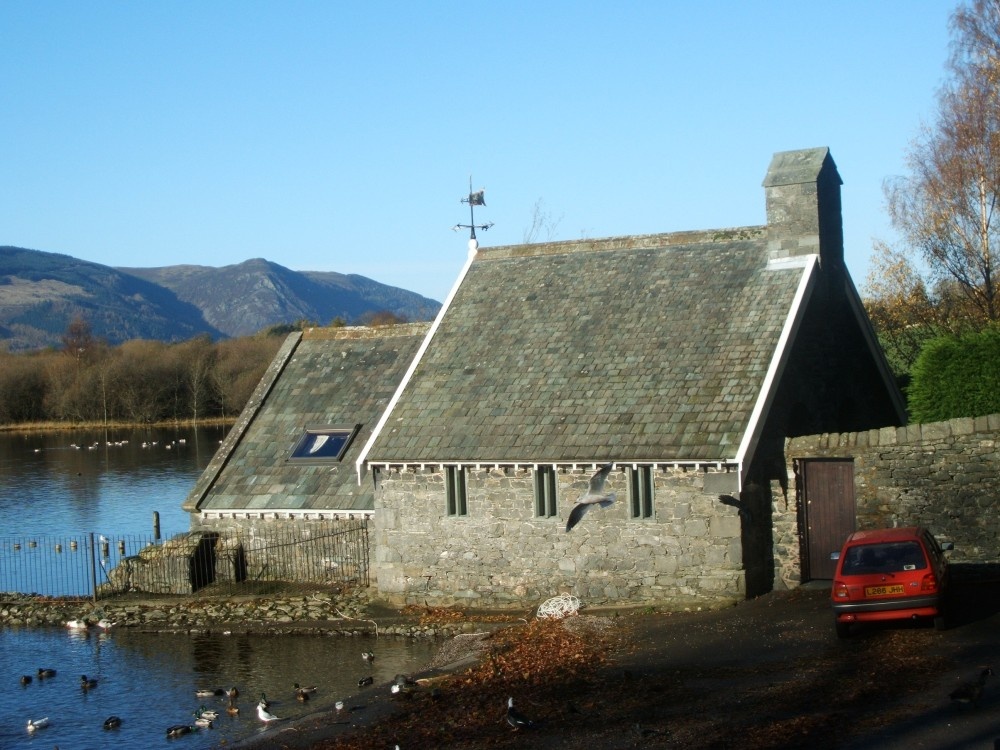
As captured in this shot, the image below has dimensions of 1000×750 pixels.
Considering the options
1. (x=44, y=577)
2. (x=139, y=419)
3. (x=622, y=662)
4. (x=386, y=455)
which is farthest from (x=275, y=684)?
(x=139, y=419)

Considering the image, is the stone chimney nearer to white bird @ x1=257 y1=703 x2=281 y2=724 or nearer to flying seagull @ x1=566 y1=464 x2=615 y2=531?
flying seagull @ x1=566 y1=464 x2=615 y2=531

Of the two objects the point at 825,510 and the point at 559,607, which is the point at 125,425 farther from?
the point at 825,510

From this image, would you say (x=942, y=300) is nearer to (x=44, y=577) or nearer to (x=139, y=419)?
(x=44, y=577)

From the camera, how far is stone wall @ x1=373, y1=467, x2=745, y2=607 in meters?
23.6

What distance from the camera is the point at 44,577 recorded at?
132ft

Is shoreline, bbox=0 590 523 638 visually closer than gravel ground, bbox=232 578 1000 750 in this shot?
No

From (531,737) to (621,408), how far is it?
10166 mm

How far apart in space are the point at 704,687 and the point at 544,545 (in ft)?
25.4

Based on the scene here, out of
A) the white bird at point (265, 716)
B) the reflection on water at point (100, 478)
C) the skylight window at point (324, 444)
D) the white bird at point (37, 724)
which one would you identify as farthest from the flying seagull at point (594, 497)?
the reflection on water at point (100, 478)

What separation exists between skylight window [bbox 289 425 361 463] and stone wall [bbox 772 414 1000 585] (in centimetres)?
1220

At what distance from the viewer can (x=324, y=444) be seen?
31203mm

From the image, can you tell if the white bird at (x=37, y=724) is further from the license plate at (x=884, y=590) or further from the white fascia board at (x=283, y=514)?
the license plate at (x=884, y=590)

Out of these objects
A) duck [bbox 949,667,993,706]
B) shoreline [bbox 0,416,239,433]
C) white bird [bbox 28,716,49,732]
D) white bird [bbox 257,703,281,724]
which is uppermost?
shoreline [bbox 0,416,239,433]

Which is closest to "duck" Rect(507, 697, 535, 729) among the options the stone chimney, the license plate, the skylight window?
the license plate
